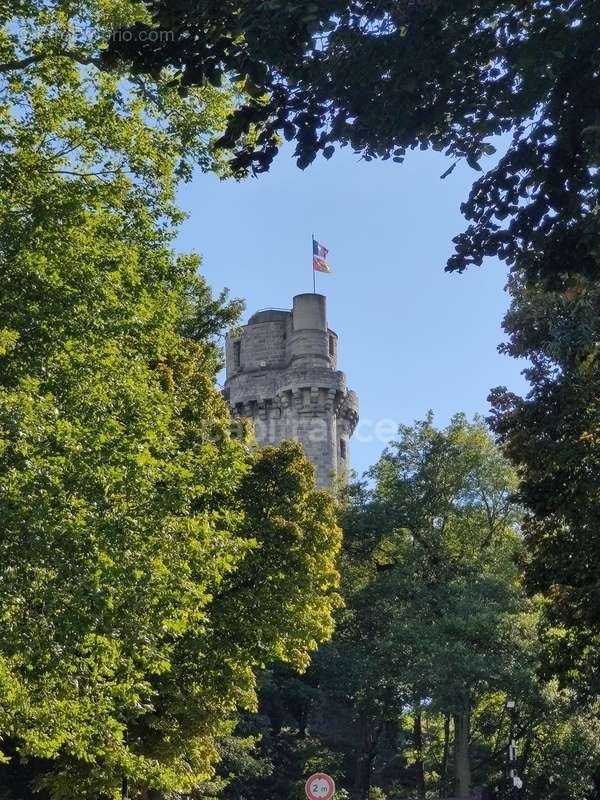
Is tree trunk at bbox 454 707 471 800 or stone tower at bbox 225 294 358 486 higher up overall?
stone tower at bbox 225 294 358 486

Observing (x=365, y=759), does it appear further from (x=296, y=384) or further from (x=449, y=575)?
(x=296, y=384)

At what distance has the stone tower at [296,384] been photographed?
66.5 metres

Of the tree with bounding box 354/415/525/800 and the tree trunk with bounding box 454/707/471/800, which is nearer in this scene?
the tree with bounding box 354/415/525/800

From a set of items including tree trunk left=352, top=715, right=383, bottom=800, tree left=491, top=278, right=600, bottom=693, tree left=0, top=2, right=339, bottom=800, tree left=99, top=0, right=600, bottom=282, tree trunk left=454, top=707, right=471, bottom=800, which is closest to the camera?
tree left=99, top=0, right=600, bottom=282

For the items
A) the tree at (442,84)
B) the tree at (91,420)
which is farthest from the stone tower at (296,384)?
the tree at (442,84)

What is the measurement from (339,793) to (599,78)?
110ft

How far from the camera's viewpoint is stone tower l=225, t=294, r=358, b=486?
66.5 meters

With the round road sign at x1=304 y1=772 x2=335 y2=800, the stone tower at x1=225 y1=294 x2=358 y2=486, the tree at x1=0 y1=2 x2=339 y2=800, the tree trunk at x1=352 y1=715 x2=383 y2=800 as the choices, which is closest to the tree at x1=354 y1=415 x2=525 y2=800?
the tree trunk at x1=352 y1=715 x2=383 y2=800

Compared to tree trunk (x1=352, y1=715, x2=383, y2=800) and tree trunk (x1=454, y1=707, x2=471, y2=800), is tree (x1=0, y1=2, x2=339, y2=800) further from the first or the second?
tree trunk (x1=352, y1=715, x2=383, y2=800)

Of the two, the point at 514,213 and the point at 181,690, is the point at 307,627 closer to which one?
the point at 181,690

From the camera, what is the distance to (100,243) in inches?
703

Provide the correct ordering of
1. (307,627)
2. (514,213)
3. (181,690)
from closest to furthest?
(514,213)
(181,690)
(307,627)

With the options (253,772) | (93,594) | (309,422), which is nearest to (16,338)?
(93,594)

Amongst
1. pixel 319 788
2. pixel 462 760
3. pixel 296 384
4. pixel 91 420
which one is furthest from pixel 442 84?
pixel 296 384
